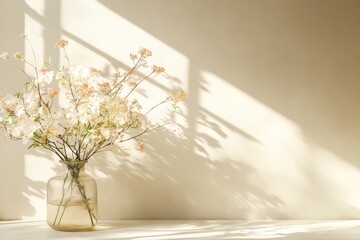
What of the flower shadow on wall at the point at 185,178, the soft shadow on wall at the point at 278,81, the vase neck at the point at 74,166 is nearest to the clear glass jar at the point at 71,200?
the vase neck at the point at 74,166

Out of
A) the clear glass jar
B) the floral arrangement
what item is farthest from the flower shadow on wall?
the clear glass jar

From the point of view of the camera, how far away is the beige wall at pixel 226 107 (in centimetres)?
288

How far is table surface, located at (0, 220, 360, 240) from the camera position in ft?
8.09

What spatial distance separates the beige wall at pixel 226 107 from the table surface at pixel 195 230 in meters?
0.11

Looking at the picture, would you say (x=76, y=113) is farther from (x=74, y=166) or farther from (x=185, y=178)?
(x=185, y=178)

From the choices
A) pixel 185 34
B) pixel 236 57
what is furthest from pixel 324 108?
pixel 185 34

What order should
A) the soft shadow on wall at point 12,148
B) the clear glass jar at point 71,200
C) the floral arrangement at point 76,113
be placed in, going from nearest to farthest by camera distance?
the floral arrangement at point 76,113, the clear glass jar at point 71,200, the soft shadow on wall at point 12,148

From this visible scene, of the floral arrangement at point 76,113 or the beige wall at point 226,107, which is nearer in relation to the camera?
the floral arrangement at point 76,113

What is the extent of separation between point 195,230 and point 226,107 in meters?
0.70

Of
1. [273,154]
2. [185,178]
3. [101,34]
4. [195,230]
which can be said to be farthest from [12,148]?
[273,154]

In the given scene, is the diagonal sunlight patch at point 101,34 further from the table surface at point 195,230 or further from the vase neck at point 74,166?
the table surface at point 195,230

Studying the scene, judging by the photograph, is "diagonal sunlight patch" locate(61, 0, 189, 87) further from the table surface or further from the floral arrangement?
the table surface

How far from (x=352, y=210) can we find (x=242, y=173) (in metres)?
0.64

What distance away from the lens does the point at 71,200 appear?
253cm
